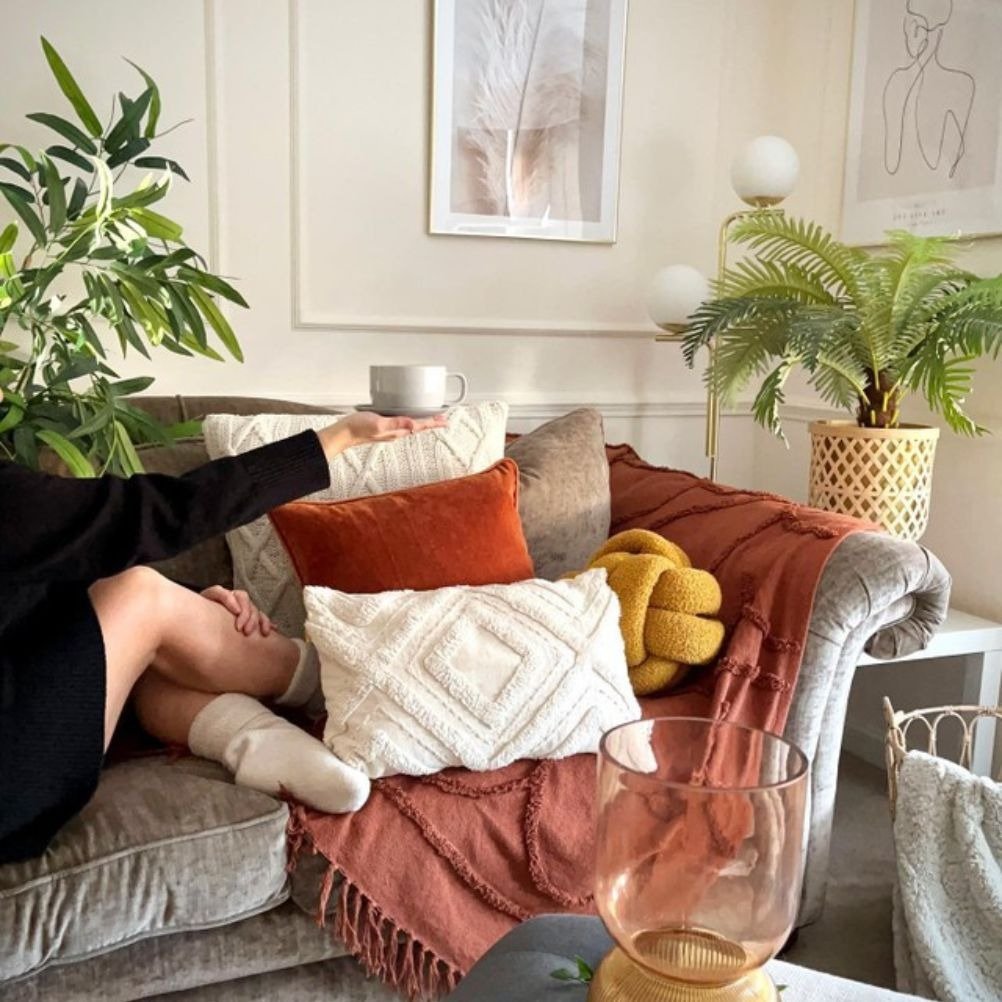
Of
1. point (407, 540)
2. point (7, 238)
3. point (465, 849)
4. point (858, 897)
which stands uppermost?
point (7, 238)

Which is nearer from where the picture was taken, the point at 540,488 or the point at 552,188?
the point at 540,488

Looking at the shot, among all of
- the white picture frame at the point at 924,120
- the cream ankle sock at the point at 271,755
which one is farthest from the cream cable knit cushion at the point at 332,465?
the white picture frame at the point at 924,120

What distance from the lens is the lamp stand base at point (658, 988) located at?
0.76 meters

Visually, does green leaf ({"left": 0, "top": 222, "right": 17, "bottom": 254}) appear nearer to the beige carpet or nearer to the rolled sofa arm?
the rolled sofa arm

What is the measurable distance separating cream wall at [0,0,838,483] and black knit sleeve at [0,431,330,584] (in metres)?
1.05

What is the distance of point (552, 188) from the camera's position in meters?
2.49

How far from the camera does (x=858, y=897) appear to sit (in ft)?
6.20

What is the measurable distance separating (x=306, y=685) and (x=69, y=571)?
47 cm

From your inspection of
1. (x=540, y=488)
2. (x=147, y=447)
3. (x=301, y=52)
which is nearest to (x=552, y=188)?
(x=301, y=52)

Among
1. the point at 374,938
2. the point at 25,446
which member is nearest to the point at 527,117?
the point at 25,446

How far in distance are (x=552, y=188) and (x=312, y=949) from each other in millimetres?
1775

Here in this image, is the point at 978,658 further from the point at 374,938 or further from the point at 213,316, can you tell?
the point at 213,316

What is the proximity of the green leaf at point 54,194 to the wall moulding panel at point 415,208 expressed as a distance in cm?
61

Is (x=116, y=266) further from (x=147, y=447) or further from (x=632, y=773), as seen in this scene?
(x=632, y=773)
